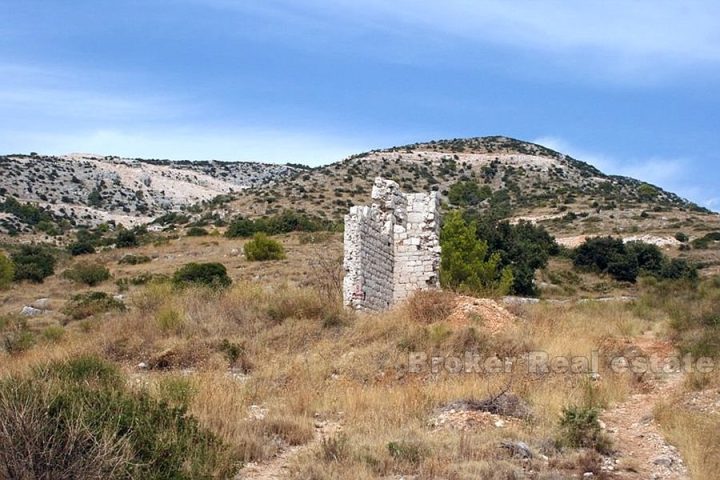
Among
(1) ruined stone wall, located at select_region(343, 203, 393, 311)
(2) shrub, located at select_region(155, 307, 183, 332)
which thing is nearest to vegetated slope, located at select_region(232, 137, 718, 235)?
(1) ruined stone wall, located at select_region(343, 203, 393, 311)

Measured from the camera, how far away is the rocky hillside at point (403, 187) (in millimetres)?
56875

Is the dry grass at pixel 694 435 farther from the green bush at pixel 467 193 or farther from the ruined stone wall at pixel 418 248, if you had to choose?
the green bush at pixel 467 193

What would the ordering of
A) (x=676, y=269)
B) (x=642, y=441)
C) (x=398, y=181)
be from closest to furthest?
(x=642, y=441)
(x=676, y=269)
(x=398, y=181)

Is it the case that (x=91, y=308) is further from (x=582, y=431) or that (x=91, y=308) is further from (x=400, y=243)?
(x=582, y=431)

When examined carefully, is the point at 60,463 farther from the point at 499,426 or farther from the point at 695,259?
the point at 695,259

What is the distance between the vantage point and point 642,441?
8531mm

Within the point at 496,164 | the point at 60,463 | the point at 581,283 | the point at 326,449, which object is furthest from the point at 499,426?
the point at 496,164

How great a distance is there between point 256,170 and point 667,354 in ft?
333

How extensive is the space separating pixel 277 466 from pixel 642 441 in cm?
427

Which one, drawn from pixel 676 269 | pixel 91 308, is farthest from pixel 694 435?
pixel 676 269

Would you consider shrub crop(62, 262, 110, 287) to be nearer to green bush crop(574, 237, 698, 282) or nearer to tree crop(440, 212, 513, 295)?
tree crop(440, 212, 513, 295)

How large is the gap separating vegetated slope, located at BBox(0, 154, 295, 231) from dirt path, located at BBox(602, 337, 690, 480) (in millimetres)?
60937

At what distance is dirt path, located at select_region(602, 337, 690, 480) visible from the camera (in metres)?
7.44

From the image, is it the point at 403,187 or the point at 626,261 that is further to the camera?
the point at 403,187
